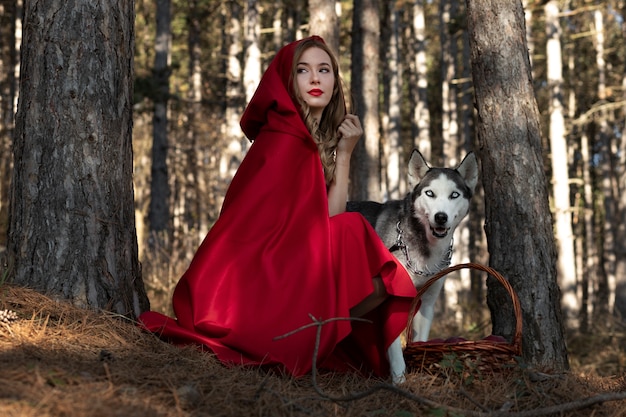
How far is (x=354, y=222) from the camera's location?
4.04m

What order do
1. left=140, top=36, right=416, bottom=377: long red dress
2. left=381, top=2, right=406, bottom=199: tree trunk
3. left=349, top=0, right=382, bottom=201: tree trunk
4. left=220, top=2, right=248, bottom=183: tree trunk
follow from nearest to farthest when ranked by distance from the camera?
left=140, top=36, right=416, bottom=377: long red dress → left=349, top=0, right=382, bottom=201: tree trunk → left=220, top=2, right=248, bottom=183: tree trunk → left=381, top=2, right=406, bottom=199: tree trunk

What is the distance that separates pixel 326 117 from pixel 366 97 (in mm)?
6784

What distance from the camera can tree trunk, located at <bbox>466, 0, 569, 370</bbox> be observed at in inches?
185

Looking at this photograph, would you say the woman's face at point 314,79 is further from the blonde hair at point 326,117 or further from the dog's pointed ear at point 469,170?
the dog's pointed ear at point 469,170

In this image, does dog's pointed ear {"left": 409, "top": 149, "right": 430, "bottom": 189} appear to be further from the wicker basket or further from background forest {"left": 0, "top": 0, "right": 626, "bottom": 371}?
the wicker basket

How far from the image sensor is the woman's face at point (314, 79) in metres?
4.39

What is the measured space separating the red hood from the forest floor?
58.7 inches

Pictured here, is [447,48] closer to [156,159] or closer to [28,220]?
[156,159]

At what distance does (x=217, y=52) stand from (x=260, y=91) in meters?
26.7

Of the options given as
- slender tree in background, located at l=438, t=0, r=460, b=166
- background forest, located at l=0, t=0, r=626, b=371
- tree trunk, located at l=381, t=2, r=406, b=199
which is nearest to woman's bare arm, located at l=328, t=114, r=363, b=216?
background forest, located at l=0, t=0, r=626, b=371

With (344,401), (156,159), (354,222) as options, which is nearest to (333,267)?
(354,222)

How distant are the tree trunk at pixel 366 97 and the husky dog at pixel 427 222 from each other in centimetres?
530

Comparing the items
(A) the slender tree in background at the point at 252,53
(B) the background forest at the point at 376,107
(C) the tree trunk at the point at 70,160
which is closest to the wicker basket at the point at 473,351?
(B) the background forest at the point at 376,107

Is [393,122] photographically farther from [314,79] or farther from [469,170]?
[314,79]
